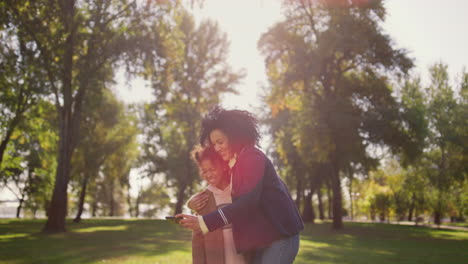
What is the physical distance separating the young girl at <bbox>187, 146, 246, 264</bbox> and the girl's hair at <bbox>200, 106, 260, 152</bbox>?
27cm

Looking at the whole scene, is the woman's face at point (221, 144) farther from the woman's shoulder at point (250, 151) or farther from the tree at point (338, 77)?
the tree at point (338, 77)

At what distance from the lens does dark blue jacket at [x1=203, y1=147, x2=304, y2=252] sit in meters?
3.58

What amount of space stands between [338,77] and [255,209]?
1042 inches

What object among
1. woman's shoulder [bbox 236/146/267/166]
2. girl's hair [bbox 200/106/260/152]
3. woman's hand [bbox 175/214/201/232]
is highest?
girl's hair [bbox 200/106/260/152]

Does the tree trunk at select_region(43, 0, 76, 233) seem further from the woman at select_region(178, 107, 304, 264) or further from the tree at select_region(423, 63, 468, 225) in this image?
the tree at select_region(423, 63, 468, 225)

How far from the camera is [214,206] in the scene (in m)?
4.27

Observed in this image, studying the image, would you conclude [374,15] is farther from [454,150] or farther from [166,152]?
[166,152]

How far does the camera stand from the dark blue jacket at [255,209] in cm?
358

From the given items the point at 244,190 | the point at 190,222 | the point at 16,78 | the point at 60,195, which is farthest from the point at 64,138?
the point at 244,190

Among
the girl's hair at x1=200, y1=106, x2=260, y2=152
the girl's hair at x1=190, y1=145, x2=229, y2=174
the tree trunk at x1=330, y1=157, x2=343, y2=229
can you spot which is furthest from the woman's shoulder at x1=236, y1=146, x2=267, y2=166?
the tree trunk at x1=330, y1=157, x2=343, y2=229

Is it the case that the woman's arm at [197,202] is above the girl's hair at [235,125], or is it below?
below

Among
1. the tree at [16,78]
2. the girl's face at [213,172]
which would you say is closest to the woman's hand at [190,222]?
the girl's face at [213,172]

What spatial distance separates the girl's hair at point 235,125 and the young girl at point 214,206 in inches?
10.6

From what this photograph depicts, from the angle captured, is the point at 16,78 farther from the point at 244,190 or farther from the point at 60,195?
the point at 244,190
